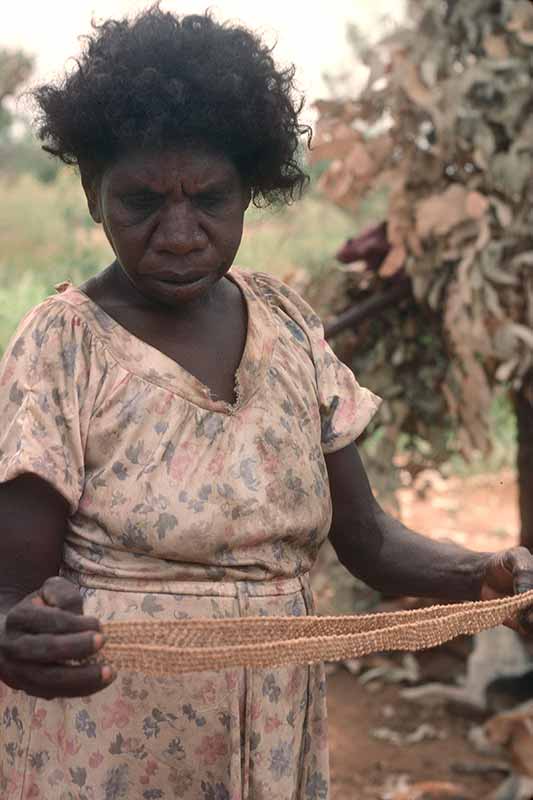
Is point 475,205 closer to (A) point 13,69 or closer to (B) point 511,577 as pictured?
(B) point 511,577

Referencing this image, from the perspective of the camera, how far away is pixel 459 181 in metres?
3.75

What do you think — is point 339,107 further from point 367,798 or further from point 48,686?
point 48,686

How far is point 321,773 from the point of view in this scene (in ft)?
6.23

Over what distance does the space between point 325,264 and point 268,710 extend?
249cm

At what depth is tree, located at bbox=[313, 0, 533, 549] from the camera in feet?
11.9

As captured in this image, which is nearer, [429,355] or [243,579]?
[243,579]

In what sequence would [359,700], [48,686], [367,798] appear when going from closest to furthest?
1. [48,686]
2. [367,798]
3. [359,700]

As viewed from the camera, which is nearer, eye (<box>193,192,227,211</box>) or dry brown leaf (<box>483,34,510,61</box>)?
eye (<box>193,192,227,211</box>)

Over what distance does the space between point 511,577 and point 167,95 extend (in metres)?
0.90

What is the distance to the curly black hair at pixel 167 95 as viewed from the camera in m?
1.65

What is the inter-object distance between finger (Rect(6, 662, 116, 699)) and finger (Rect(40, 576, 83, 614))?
0.07 metres

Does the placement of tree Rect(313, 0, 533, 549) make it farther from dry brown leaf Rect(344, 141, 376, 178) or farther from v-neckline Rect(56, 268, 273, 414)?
v-neckline Rect(56, 268, 273, 414)

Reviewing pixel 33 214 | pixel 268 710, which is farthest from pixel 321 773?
pixel 33 214

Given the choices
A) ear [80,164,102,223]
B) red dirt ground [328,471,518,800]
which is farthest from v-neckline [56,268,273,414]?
red dirt ground [328,471,518,800]
